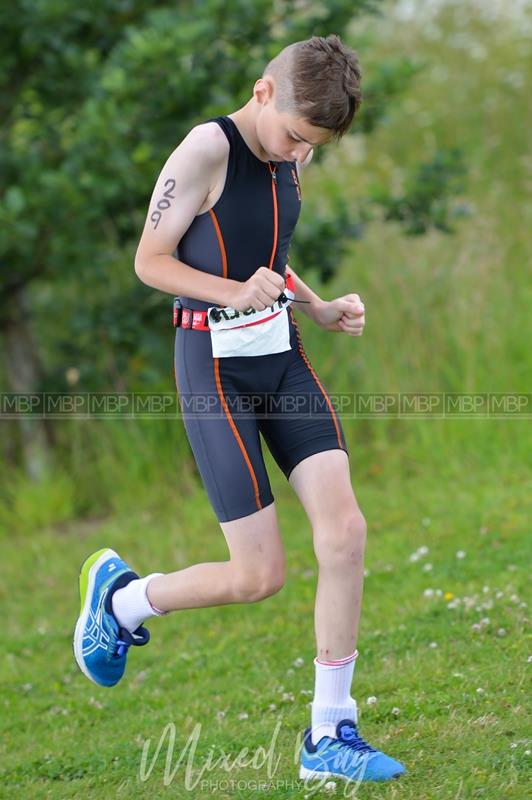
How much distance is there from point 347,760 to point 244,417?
3.63ft

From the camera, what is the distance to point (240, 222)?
3469 mm

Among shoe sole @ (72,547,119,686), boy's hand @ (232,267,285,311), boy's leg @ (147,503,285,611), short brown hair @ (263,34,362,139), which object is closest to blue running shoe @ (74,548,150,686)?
shoe sole @ (72,547,119,686)

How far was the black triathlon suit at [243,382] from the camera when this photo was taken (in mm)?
3451

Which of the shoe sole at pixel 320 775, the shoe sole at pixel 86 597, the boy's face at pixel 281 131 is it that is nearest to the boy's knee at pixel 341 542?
the shoe sole at pixel 320 775

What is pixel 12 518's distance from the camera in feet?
25.5

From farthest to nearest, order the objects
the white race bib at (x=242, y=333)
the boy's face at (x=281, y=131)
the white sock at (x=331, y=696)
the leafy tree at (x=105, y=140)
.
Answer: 1. the leafy tree at (x=105, y=140)
2. the white race bib at (x=242, y=333)
3. the white sock at (x=331, y=696)
4. the boy's face at (x=281, y=131)

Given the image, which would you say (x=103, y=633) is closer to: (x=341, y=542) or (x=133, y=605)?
(x=133, y=605)

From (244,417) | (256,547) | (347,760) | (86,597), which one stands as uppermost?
(244,417)

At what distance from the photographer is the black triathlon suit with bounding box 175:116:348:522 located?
3.45 meters

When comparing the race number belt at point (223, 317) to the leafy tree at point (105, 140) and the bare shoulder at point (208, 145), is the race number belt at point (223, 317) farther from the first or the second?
the leafy tree at point (105, 140)

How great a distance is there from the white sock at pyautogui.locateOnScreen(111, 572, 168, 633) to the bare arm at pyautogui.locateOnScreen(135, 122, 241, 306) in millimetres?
1082

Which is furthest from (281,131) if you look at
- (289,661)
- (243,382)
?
(289,661)

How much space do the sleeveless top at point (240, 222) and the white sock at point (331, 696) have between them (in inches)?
47.5

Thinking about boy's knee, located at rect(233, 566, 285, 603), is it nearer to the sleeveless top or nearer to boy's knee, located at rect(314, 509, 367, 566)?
boy's knee, located at rect(314, 509, 367, 566)
